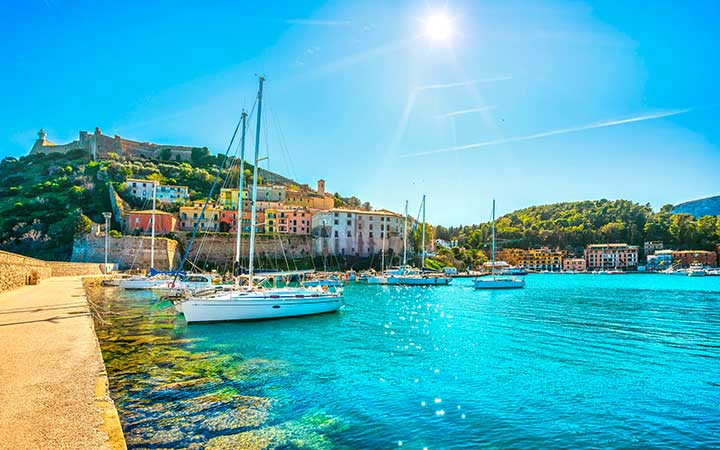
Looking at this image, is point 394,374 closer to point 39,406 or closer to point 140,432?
point 140,432

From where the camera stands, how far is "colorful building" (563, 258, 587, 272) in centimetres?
11838

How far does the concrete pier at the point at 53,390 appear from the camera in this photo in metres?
4.12

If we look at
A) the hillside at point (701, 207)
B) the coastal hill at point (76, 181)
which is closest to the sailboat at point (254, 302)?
the coastal hill at point (76, 181)

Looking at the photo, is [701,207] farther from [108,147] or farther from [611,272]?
[108,147]

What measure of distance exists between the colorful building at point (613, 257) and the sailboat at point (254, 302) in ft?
393

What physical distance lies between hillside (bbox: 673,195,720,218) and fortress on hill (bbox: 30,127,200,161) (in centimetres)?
21081

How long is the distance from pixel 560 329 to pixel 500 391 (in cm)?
1033

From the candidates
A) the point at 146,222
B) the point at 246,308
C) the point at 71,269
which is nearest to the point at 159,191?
the point at 146,222

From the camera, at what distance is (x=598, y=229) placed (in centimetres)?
13425

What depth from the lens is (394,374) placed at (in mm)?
10555

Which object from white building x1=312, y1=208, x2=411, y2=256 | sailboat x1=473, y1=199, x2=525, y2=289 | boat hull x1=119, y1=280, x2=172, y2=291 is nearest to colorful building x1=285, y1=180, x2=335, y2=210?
white building x1=312, y1=208, x2=411, y2=256

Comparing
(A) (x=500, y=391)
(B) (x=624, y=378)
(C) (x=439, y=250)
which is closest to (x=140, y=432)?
(A) (x=500, y=391)

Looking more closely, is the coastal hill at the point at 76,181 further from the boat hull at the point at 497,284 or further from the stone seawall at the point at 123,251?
the boat hull at the point at 497,284

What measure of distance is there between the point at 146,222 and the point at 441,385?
59198 millimetres
